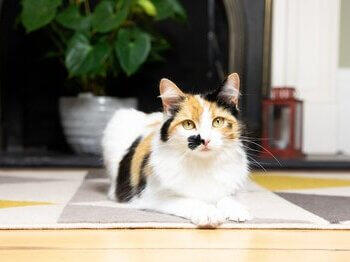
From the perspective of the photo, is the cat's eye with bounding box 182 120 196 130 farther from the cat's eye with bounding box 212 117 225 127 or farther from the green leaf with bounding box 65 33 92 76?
the green leaf with bounding box 65 33 92 76

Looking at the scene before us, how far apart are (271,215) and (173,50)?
1.71m

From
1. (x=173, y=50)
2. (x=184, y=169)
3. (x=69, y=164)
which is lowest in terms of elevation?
(x=69, y=164)

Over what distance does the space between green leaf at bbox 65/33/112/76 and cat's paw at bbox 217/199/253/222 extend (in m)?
1.30

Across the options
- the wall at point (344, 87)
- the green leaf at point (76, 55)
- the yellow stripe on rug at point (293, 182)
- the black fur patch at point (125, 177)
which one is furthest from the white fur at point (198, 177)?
the wall at point (344, 87)

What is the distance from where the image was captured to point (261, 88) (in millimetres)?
2646

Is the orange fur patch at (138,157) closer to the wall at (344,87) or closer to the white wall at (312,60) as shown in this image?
the white wall at (312,60)

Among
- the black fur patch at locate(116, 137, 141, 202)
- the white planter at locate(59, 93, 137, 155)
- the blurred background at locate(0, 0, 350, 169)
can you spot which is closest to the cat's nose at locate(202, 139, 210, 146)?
the black fur patch at locate(116, 137, 141, 202)

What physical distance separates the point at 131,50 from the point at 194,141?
127 cm

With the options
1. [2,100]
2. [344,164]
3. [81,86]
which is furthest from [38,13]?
[344,164]

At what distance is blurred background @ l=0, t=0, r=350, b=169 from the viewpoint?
8.11 ft

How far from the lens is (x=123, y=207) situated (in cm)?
143

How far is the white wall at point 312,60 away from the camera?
2.76 meters

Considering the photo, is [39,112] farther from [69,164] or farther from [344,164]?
[344,164]

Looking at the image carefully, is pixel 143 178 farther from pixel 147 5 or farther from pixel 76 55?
pixel 147 5
